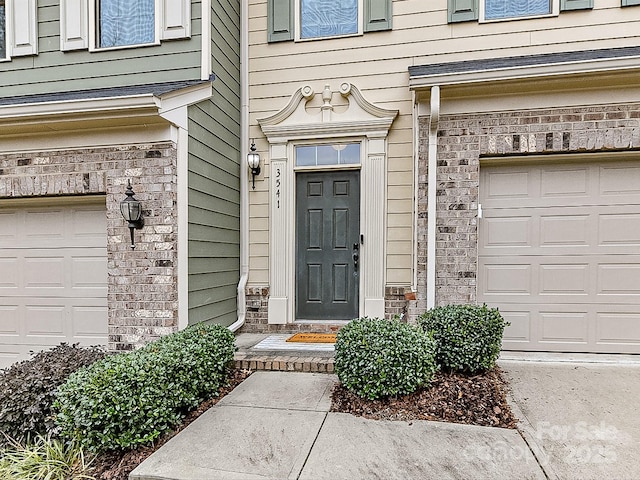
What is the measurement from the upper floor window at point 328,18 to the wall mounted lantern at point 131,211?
282cm

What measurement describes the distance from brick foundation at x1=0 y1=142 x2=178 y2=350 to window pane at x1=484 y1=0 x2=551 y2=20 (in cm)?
376

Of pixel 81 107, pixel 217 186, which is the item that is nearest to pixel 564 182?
pixel 217 186

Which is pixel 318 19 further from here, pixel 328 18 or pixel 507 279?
pixel 507 279

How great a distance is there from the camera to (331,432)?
252 centimetres

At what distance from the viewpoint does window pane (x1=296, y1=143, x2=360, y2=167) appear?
4625 millimetres

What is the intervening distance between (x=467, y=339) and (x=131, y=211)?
10.5 feet

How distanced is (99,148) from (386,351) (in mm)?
3361

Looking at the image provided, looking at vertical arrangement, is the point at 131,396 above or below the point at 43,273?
below

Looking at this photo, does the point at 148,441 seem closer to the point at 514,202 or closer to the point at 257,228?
the point at 257,228

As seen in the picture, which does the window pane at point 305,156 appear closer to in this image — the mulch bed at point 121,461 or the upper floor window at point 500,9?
the upper floor window at point 500,9

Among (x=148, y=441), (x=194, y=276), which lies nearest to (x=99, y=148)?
(x=194, y=276)

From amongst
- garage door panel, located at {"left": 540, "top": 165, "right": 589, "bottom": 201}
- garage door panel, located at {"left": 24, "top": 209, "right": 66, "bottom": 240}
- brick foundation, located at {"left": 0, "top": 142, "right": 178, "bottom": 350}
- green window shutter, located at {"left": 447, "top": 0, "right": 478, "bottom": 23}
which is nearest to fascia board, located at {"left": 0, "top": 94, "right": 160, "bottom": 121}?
brick foundation, located at {"left": 0, "top": 142, "right": 178, "bottom": 350}

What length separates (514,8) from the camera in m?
4.22

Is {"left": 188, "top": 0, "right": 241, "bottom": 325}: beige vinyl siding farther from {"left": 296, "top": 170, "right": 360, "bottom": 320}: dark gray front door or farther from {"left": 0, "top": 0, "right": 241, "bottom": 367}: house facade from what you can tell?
{"left": 296, "top": 170, "right": 360, "bottom": 320}: dark gray front door
